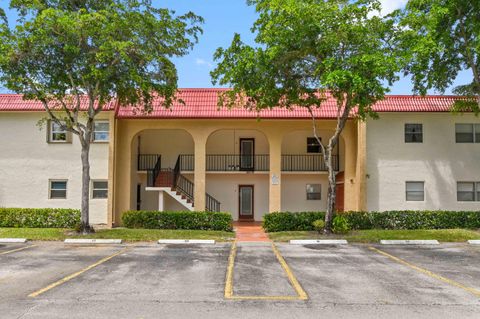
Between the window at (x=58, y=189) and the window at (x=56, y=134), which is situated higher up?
the window at (x=56, y=134)

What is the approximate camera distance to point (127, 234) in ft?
56.9

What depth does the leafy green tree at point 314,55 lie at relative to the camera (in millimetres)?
14992

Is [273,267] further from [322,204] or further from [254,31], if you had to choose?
[322,204]

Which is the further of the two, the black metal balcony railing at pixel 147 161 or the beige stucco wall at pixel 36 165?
the black metal balcony railing at pixel 147 161

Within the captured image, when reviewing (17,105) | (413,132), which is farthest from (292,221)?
(17,105)

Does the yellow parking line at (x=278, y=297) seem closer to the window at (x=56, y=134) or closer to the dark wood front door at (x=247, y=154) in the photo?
the dark wood front door at (x=247, y=154)

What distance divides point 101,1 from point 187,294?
1267cm

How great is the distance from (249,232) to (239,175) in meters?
5.63

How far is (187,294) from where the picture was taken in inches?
314

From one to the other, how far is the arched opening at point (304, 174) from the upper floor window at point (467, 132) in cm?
559

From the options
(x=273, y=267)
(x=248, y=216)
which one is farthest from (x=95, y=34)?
(x=248, y=216)

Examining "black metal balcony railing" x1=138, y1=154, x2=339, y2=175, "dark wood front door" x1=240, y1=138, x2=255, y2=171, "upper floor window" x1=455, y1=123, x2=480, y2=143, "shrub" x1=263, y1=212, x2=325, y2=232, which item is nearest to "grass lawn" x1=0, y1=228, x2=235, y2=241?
"shrub" x1=263, y1=212, x2=325, y2=232

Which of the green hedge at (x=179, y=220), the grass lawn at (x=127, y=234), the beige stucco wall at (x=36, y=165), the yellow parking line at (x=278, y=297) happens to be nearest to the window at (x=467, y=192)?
the green hedge at (x=179, y=220)

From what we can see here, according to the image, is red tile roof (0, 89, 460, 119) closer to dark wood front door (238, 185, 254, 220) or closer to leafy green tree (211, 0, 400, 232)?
leafy green tree (211, 0, 400, 232)
